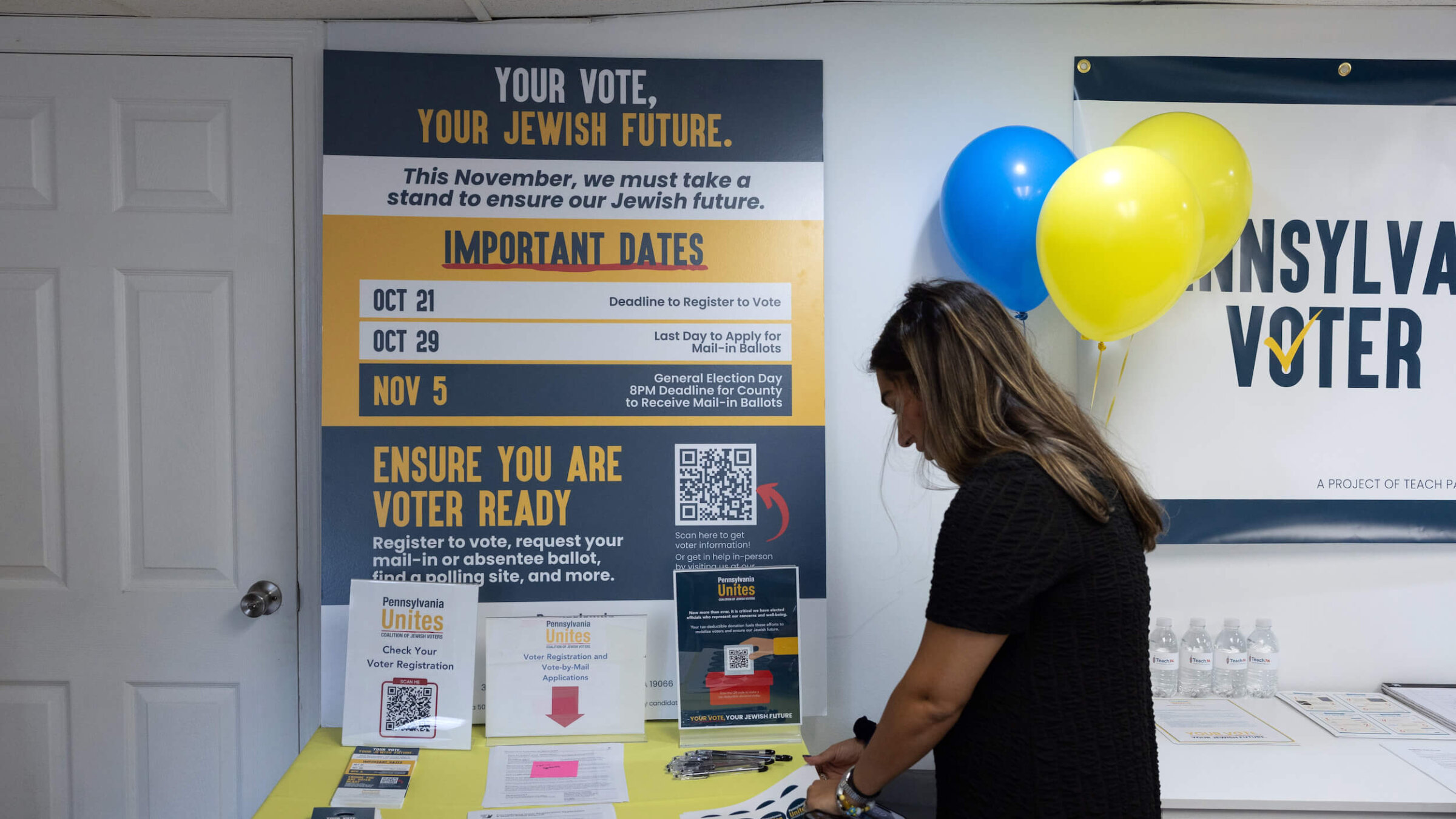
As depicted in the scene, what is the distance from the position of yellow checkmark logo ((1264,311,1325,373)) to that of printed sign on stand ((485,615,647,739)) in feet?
5.18

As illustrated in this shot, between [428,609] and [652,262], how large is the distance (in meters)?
0.87

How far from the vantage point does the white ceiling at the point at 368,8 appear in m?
1.84

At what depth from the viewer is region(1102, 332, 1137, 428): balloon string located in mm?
1984

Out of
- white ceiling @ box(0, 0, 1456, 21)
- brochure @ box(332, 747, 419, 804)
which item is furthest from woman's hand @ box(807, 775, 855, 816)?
white ceiling @ box(0, 0, 1456, 21)

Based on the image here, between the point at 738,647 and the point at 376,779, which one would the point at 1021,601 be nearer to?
the point at 738,647

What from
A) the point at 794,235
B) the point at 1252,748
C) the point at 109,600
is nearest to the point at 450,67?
the point at 794,235

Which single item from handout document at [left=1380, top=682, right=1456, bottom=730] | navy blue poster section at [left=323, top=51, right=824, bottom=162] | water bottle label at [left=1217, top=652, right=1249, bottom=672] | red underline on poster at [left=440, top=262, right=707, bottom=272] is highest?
navy blue poster section at [left=323, top=51, right=824, bottom=162]

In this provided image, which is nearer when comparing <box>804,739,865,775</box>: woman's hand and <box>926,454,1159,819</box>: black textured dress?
<box>926,454,1159,819</box>: black textured dress

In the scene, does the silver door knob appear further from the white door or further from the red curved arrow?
the red curved arrow

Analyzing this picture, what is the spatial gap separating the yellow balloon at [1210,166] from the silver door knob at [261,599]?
2059mm

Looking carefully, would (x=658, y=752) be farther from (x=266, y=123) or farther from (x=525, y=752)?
(x=266, y=123)

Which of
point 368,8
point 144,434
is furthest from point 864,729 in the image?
point 368,8

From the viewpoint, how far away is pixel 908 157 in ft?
6.51

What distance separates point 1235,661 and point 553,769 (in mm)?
1518
